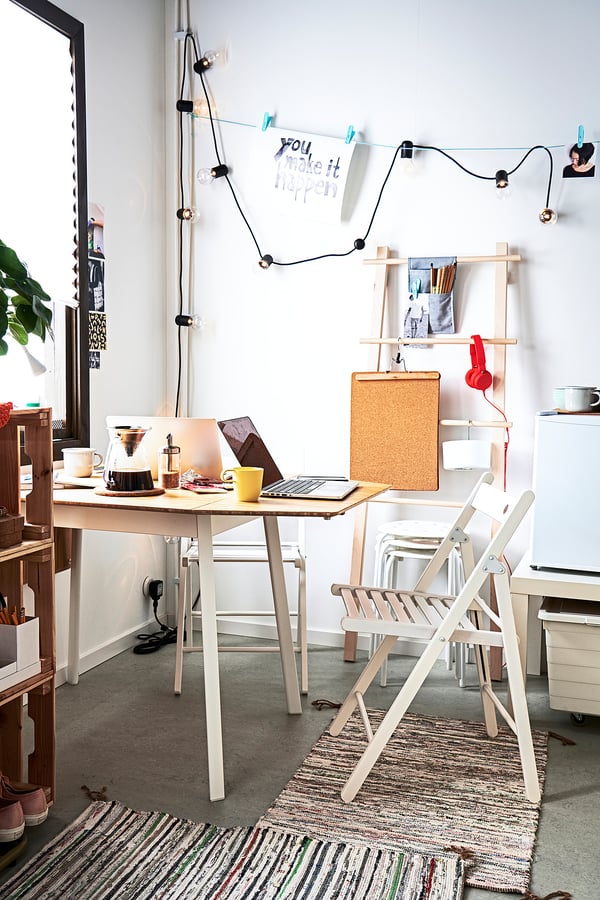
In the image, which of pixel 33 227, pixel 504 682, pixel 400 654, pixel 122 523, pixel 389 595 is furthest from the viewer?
pixel 400 654

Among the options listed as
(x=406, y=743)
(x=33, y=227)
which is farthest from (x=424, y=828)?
(x=33, y=227)

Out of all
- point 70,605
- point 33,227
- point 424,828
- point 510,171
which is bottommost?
point 424,828

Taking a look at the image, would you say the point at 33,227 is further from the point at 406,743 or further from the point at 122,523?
the point at 406,743

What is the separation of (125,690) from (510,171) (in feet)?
8.19

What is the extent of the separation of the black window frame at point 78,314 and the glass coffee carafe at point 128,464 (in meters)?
0.80

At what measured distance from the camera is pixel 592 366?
133 inches

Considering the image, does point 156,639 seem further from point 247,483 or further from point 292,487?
point 247,483

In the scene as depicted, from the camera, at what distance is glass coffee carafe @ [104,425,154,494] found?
252cm

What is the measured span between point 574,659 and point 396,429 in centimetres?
113

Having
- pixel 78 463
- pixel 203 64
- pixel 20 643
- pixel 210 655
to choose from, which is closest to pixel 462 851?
pixel 210 655

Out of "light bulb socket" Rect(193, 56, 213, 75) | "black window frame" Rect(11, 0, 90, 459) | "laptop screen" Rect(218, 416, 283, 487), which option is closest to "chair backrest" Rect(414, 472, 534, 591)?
"laptop screen" Rect(218, 416, 283, 487)

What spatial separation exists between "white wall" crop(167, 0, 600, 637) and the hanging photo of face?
0.06 meters

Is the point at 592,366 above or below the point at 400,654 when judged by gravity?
above

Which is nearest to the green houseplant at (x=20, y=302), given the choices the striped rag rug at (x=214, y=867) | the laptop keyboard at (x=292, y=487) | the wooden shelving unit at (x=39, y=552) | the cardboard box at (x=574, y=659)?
the wooden shelving unit at (x=39, y=552)
